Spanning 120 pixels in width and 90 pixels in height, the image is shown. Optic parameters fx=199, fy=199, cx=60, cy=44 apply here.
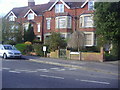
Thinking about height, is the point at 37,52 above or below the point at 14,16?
below

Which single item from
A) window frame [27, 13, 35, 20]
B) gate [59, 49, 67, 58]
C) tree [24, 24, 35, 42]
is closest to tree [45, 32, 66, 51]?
gate [59, 49, 67, 58]

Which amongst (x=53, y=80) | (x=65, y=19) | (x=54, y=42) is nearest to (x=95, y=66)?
(x=53, y=80)

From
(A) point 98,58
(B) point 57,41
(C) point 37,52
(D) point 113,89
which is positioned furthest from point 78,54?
(D) point 113,89

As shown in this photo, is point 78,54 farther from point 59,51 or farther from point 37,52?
point 37,52

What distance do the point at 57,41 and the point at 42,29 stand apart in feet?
44.6

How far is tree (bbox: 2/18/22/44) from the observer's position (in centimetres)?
3267

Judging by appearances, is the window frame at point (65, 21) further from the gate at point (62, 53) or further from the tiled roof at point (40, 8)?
the gate at point (62, 53)

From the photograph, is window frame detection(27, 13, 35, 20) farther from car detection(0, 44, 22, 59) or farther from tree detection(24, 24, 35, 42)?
car detection(0, 44, 22, 59)

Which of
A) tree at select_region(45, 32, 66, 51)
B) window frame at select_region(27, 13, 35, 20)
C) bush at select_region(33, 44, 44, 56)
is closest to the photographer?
tree at select_region(45, 32, 66, 51)

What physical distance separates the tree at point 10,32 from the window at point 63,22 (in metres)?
6.86

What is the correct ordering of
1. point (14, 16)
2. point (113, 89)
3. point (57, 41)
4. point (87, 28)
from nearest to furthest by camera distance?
1. point (113, 89)
2. point (57, 41)
3. point (87, 28)
4. point (14, 16)

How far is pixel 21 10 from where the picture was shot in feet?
148

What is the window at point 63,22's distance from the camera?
3244 cm

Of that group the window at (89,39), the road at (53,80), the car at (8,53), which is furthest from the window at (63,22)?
the road at (53,80)
